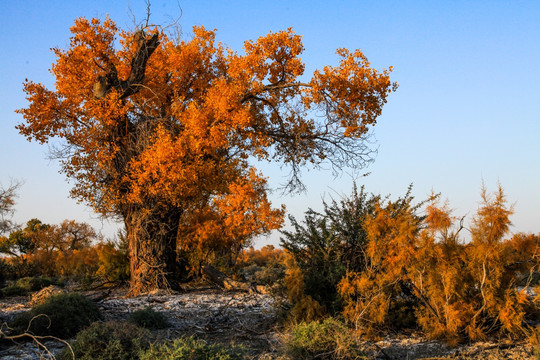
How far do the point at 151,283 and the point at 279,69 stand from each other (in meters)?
6.80

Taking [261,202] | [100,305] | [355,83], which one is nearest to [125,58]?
[261,202]

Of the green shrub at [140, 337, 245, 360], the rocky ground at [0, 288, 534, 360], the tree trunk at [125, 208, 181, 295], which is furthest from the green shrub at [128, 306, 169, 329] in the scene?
the tree trunk at [125, 208, 181, 295]

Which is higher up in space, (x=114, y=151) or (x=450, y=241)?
(x=114, y=151)

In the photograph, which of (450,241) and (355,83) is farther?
(355,83)

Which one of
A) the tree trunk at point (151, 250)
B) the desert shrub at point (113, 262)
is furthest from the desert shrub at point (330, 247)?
the desert shrub at point (113, 262)

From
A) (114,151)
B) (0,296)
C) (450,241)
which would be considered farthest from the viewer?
(0,296)

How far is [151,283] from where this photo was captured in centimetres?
1320

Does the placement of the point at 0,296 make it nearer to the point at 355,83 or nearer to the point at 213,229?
the point at 213,229

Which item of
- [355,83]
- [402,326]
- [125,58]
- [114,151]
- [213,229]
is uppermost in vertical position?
[125,58]

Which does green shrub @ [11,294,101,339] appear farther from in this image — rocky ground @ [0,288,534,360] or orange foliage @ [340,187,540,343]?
orange foliage @ [340,187,540,343]

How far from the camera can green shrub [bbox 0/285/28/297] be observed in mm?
14452

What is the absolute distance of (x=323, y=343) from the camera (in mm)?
5770

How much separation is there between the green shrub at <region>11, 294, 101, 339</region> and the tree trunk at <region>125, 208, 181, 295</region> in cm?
528

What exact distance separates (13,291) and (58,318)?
8.81 m
